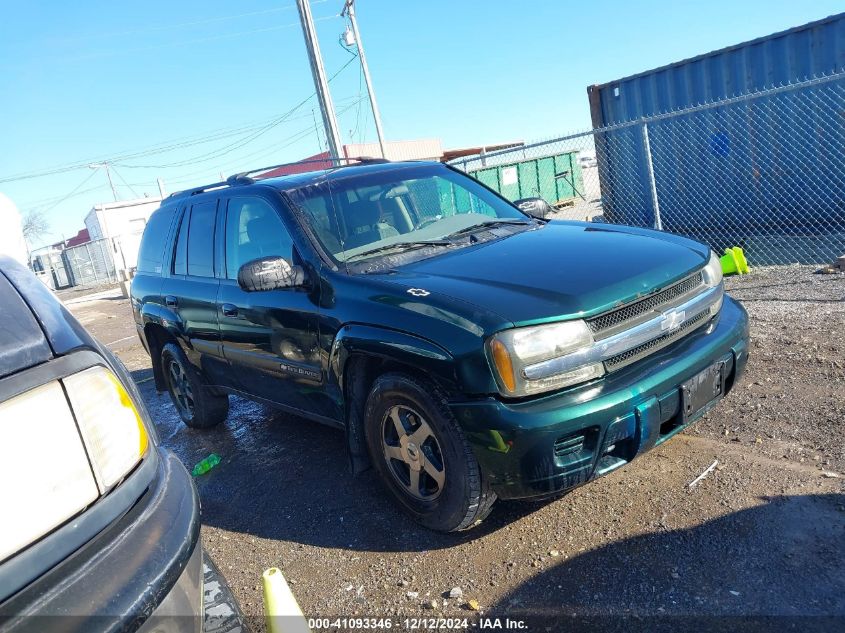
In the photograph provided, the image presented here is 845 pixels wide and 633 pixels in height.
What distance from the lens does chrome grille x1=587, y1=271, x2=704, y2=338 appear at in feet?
8.57

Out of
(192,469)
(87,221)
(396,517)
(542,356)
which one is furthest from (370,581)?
(87,221)

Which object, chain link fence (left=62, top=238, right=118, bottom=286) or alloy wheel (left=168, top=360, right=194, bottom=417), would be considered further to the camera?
chain link fence (left=62, top=238, right=118, bottom=286)

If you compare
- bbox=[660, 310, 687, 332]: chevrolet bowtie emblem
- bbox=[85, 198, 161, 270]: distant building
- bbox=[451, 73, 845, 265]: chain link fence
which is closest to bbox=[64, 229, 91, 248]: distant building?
bbox=[85, 198, 161, 270]: distant building

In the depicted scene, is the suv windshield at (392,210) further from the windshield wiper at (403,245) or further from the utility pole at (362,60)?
the utility pole at (362,60)

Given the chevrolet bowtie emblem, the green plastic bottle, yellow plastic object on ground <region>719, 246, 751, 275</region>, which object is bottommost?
yellow plastic object on ground <region>719, 246, 751, 275</region>

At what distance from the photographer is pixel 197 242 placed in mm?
4402

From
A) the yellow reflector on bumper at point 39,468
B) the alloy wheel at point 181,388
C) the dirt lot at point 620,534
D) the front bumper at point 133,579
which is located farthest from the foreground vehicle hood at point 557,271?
the alloy wheel at point 181,388

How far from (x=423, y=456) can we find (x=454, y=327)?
701mm

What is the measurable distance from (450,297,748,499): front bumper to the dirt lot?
394 mm

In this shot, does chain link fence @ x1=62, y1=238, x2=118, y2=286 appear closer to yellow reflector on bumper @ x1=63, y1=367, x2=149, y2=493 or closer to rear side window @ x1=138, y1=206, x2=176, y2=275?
rear side window @ x1=138, y1=206, x2=176, y2=275

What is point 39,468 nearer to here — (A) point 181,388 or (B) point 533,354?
(B) point 533,354

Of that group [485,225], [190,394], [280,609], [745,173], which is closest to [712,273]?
[485,225]

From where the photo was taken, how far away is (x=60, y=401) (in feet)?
4.99

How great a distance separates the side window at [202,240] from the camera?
4242 mm
